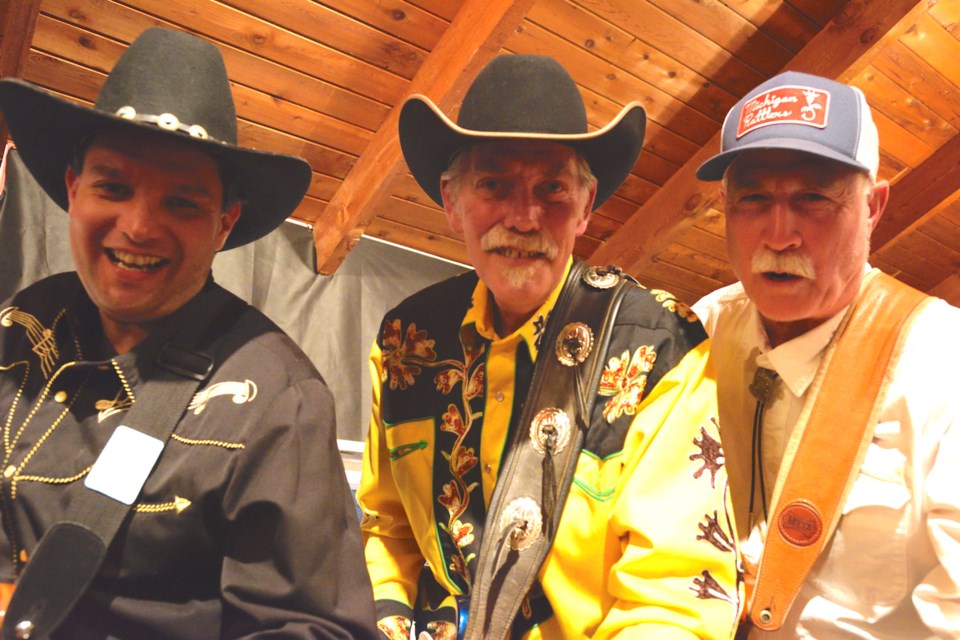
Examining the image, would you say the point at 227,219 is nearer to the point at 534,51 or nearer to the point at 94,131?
the point at 94,131

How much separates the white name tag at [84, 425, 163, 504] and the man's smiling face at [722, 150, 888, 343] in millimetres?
1200

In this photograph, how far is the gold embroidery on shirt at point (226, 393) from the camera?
3.94 ft

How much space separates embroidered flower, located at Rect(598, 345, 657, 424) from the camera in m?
1.35

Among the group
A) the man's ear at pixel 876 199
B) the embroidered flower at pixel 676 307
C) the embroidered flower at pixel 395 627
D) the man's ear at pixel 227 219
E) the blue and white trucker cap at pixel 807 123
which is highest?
the blue and white trucker cap at pixel 807 123

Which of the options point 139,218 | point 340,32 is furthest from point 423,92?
point 139,218

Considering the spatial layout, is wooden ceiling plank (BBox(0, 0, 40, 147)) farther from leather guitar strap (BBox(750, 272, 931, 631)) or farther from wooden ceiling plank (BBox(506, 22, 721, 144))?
leather guitar strap (BBox(750, 272, 931, 631))

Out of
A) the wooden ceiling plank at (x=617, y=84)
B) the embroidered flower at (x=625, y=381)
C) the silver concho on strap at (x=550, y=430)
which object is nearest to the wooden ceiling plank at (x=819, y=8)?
the wooden ceiling plank at (x=617, y=84)

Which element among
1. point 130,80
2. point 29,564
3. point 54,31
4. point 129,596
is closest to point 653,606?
point 129,596

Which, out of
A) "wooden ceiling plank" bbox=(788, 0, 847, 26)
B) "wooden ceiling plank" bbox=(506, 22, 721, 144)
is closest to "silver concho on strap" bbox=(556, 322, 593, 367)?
"wooden ceiling plank" bbox=(506, 22, 721, 144)

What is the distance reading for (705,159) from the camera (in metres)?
4.23

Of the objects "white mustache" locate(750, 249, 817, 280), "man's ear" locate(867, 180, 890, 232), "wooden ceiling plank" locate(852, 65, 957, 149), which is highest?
"wooden ceiling plank" locate(852, 65, 957, 149)

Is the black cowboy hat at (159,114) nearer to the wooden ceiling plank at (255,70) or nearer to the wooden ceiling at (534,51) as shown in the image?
the wooden ceiling at (534,51)

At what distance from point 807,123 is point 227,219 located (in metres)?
1.15

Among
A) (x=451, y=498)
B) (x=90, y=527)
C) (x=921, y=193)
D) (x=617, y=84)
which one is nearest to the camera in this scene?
(x=90, y=527)
